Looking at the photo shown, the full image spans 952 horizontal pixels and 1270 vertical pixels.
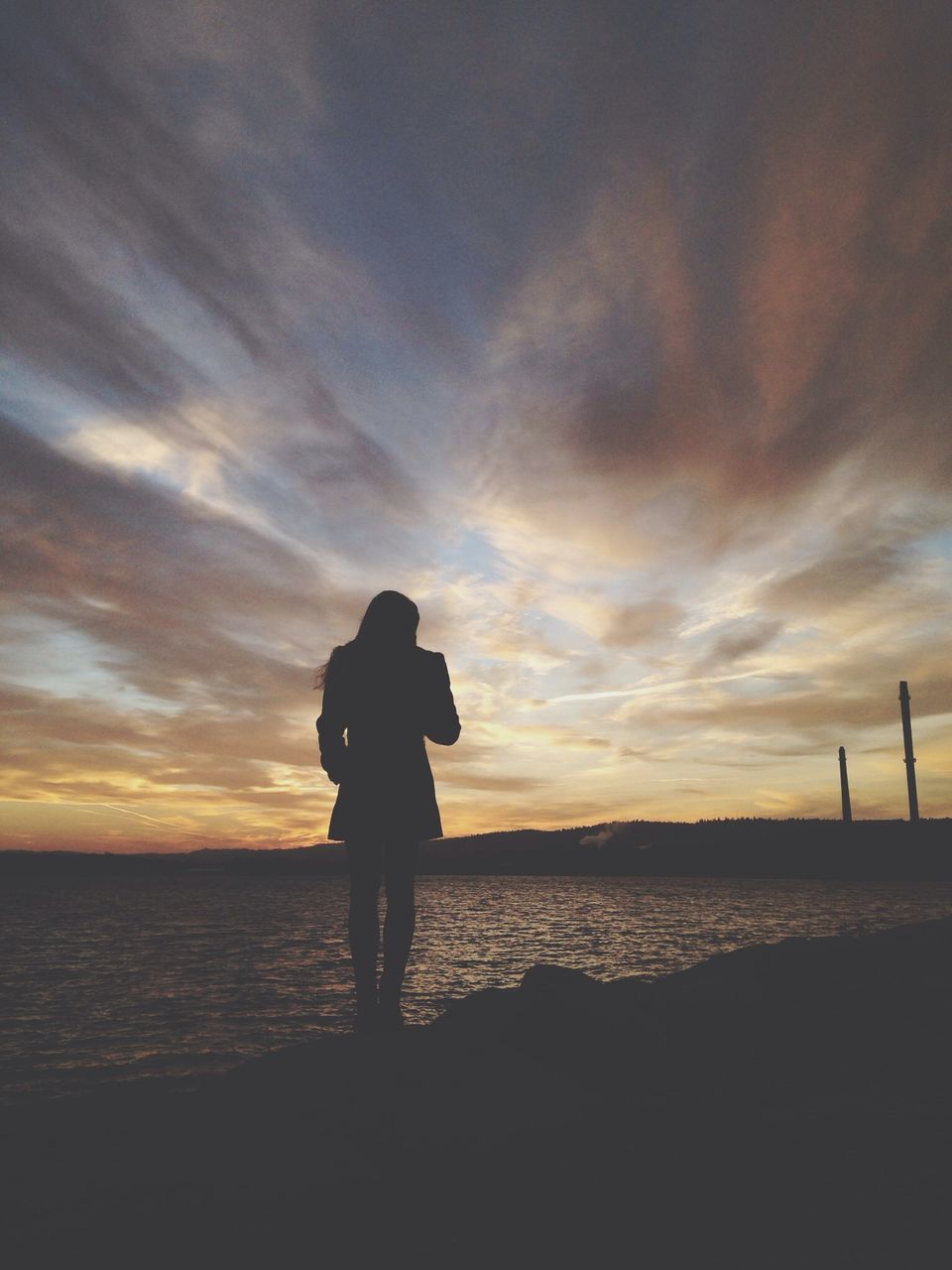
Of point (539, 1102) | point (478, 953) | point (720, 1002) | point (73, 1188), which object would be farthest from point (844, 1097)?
point (478, 953)

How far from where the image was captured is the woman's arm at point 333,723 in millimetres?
5223

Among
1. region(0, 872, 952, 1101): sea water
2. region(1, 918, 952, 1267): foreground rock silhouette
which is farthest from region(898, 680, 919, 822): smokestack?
region(1, 918, 952, 1267): foreground rock silhouette

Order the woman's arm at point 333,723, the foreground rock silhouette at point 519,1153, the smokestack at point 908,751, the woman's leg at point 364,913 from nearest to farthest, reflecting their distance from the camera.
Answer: the foreground rock silhouette at point 519,1153
the woman's leg at point 364,913
the woman's arm at point 333,723
the smokestack at point 908,751

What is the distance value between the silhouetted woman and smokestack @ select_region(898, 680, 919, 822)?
2603 inches

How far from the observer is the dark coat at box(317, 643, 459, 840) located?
5047 millimetres

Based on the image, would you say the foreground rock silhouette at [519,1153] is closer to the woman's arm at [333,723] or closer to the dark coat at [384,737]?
the dark coat at [384,737]

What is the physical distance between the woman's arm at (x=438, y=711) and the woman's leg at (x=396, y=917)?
0.77 metres

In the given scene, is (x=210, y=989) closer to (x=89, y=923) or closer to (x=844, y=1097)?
(x=844, y=1097)

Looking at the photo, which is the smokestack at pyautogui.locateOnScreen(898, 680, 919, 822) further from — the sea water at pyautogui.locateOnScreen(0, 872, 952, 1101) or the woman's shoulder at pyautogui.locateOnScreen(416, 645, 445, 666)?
the woman's shoulder at pyautogui.locateOnScreen(416, 645, 445, 666)

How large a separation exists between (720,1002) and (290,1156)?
14.5 feet

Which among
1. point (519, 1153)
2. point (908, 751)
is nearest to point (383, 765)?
point (519, 1153)

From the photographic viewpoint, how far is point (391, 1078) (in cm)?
425

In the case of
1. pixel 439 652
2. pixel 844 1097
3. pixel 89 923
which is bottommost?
pixel 89 923

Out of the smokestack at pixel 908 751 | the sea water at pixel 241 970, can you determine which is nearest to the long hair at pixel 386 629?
the sea water at pixel 241 970
